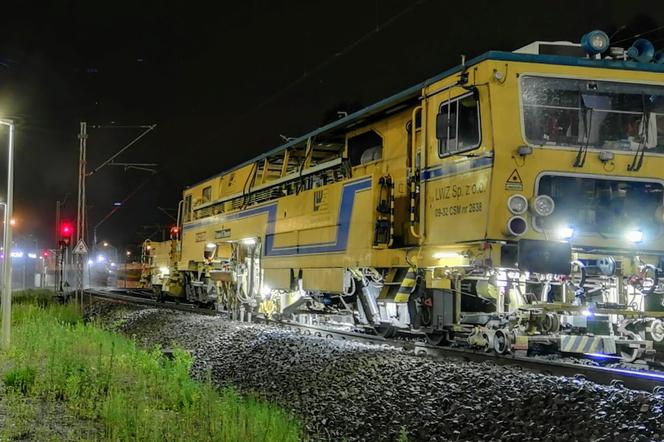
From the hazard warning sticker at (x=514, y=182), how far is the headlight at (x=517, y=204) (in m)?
0.17

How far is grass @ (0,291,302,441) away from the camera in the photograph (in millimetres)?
6762

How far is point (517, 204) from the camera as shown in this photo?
29.6 ft

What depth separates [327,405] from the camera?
820 cm

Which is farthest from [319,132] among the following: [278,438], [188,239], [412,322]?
[188,239]

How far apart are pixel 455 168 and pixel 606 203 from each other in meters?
2.10

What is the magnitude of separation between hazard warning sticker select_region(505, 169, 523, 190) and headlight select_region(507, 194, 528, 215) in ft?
0.57

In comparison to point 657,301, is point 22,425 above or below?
below

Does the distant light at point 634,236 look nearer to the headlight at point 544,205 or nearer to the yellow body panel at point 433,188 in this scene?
the yellow body panel at point 433,188

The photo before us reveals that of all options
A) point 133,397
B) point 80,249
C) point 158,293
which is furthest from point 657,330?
point 158,293

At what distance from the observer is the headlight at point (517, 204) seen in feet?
29.6

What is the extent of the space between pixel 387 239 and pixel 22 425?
6.39 meters

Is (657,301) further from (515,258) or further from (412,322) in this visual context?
(412,322)

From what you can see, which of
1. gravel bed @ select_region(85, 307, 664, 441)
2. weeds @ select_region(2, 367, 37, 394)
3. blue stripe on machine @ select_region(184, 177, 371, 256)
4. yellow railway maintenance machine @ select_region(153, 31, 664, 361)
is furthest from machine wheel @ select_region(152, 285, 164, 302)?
weeds @ select_region(2, 367, 37, 394)

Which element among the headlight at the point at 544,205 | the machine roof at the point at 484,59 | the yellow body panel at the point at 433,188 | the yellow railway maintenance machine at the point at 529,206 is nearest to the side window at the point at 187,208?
the yellow body panel at the point at 433,188
